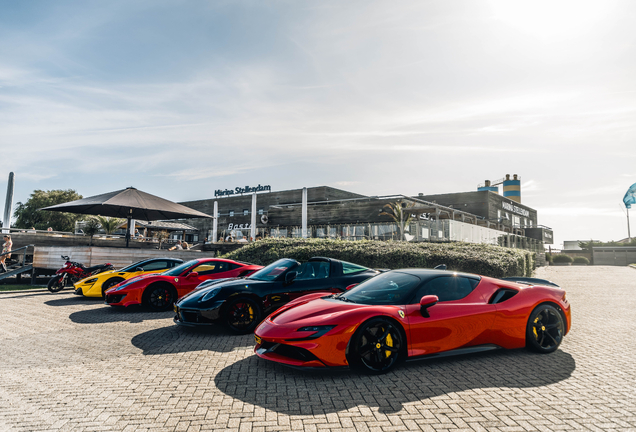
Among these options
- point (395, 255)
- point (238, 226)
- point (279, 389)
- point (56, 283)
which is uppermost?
point (238, 226)

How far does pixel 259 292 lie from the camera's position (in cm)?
705

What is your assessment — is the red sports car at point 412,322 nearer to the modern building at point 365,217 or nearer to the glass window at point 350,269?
the glass window at point 350,269

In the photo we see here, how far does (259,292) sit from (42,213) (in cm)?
4891

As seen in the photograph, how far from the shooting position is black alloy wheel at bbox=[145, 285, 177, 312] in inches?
Answer: 365

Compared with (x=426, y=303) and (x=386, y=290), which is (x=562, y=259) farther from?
(x=426, y=303)

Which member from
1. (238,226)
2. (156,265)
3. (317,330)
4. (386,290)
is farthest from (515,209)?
(317,330)

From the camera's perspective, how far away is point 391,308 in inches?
185

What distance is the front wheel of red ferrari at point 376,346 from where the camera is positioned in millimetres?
4445

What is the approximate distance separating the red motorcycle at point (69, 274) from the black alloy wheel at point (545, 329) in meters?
12.4

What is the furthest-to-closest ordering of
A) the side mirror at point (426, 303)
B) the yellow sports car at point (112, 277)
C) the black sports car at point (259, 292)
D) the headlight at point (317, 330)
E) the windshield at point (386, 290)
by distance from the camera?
the yellow sports car at point (112, 277) → the black sports car at point (259, 292) → the windshield at point (386, 290) → the side mirror at point (426, 303) → the headlight at point (317, 330)

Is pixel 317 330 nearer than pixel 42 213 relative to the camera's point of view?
Yes

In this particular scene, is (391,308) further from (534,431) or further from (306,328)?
(534,431)

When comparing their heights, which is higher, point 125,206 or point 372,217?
point 372,217

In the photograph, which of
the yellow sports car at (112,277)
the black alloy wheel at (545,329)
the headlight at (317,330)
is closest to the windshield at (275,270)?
the headlight at (317,330)
